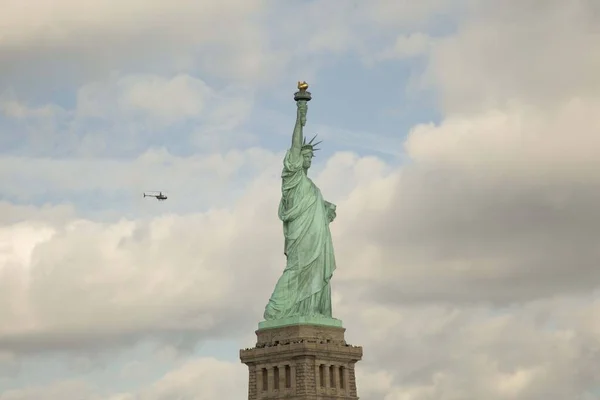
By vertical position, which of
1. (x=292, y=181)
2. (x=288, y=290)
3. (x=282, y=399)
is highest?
(x=292, y=181)

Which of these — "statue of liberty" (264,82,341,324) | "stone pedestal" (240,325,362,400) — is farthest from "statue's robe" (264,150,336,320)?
"stone pedestal" (240,325,362,400)

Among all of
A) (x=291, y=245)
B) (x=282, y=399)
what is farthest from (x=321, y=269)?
(x=282, y=399)

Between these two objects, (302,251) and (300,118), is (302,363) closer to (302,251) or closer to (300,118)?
(302,251)

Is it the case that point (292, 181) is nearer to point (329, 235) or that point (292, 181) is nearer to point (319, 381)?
point (329, 235)

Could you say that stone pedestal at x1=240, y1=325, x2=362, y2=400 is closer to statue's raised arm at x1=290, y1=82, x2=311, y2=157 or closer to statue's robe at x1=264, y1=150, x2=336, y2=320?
statue's robe at x1=264, y1=150, x2=336, y2=320

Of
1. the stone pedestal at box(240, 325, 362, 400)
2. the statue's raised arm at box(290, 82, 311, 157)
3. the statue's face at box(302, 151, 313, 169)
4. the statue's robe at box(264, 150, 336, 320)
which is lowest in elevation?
the stone pedestal at box(240, 325, 362, 400)

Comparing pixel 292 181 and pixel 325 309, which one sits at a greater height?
pixel 292 181
